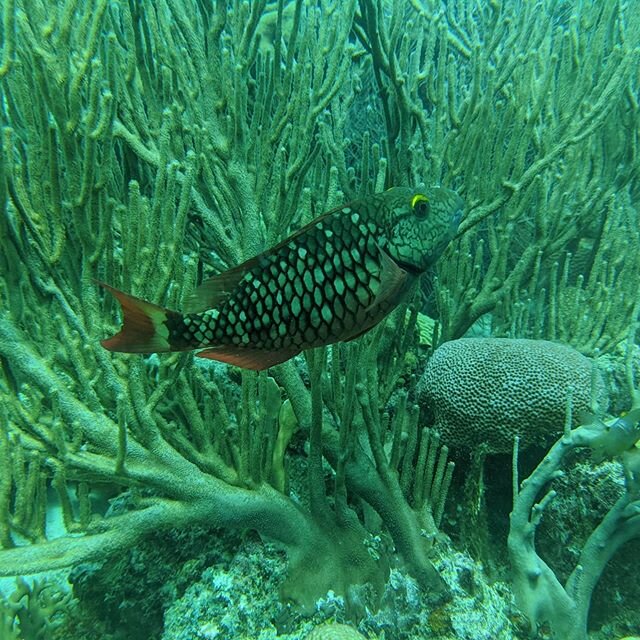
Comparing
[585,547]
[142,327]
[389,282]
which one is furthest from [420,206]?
[585,547]

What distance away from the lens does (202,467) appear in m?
2.45

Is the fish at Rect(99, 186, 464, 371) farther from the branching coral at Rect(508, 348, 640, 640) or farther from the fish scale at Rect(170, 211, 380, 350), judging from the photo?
the branching coral at Rect(508, 348, 640, 640)

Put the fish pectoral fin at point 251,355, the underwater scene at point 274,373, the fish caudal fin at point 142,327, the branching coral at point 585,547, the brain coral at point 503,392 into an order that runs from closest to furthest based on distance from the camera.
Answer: the fish caudal fin at point 142,327, the fish pectoral fin at point 251,355, the underwater scene at point 274,373, the branching coral at point 585,547, the brain coral at point 503,392

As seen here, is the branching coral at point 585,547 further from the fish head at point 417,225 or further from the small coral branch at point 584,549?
the fish head at point 417,225

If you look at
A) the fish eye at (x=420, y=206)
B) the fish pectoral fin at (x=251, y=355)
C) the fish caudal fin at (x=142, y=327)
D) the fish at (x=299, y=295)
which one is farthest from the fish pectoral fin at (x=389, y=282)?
the fish caudal fin at (x=142, y=327)

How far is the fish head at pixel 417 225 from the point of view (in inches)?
60.6

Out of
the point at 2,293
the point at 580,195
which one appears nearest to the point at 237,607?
the point at 2,293

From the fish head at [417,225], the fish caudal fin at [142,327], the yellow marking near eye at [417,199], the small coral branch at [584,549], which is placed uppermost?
the yellow marking near eye at [417,199]

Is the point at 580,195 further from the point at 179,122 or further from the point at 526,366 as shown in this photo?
the point at 179,122

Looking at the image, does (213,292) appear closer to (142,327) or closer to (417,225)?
(142,327)

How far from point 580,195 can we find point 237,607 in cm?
429

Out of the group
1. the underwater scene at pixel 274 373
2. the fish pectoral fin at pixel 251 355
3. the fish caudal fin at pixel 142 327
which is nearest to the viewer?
the fish caudal fin at pixel 142 327

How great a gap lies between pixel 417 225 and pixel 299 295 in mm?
492

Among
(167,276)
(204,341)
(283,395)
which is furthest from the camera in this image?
(283,395)
